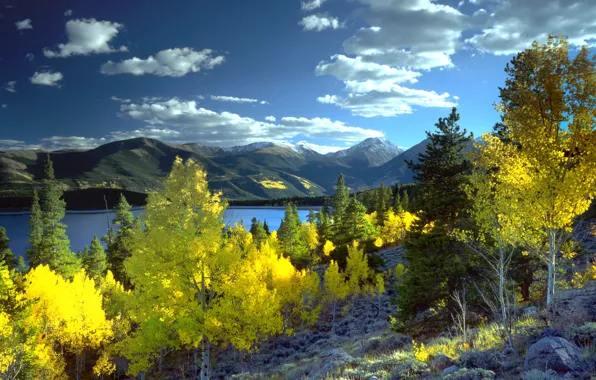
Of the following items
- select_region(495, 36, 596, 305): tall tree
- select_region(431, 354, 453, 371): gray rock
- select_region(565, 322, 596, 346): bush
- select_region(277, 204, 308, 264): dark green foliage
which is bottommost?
select_region(277, 204, 308, 264): dark green foliage

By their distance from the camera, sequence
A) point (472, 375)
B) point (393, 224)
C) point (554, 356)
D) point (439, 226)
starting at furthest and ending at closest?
point (393, 224) → point (439, 226) → point (472, 375) → point (554, 356)

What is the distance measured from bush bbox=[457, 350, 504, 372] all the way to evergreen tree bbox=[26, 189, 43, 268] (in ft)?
162

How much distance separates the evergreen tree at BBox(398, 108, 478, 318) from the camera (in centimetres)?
1822

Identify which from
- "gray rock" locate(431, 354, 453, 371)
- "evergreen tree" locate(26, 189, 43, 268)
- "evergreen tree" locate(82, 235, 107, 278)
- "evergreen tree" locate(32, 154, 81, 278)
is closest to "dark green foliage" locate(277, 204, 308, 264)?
"evergreen tree" locate(82, 235, 107, 278)

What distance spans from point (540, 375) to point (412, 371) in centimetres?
372

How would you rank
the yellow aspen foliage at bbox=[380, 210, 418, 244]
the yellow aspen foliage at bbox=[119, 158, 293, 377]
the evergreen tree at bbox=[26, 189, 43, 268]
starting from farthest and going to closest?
the yellow aspen foliage at bbox=[380, 210, 418, 244], the evergreen tree at bbox=[26, 189, 43, 268], the yellow aspen foliage at bbox=[119, 158, 293, 377]

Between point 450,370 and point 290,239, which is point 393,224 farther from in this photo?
point 450,370

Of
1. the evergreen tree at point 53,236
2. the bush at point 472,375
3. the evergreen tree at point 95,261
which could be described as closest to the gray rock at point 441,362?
the bush at point 472,375

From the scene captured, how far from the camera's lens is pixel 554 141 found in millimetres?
11961

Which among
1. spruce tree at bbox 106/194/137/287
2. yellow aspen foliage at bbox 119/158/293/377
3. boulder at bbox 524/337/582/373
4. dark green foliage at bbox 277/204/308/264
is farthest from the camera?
dark green foliage at bbox 277/204/308/264

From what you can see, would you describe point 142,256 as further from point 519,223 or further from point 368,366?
point 519,223

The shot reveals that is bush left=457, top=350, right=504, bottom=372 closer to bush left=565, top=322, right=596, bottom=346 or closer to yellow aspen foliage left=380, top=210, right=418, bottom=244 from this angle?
bush left=565, top=322, right=596, bottom=346

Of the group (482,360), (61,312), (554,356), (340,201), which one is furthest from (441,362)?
(340,201)

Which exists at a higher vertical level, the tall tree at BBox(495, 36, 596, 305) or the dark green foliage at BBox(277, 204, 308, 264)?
the tall tree at BBox(495, 36, 596, 305)
